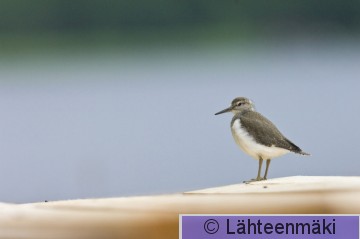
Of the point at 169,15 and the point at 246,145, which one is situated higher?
the point at 169,15

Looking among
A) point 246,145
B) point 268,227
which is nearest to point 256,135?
point 246,145

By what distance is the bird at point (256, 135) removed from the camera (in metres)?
2.10

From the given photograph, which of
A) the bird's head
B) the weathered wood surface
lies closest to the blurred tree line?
the bird's head

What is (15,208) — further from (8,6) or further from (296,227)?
(296,227)

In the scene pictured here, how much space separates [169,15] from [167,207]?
493 millimetres

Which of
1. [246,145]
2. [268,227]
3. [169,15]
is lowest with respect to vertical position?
[268,227]

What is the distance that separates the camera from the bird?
2.10 m

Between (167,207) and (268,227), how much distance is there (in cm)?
26

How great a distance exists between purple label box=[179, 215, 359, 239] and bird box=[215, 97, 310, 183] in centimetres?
11

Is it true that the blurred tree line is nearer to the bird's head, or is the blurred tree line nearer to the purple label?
the bird's head

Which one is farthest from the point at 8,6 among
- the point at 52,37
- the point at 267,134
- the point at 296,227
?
the point at 296,227

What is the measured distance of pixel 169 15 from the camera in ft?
6.87

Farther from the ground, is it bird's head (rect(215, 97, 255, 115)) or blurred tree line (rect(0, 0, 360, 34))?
blurred tree line (rect(0, 0, 360, 34))

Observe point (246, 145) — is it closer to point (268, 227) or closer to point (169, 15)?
point (268, 227)
